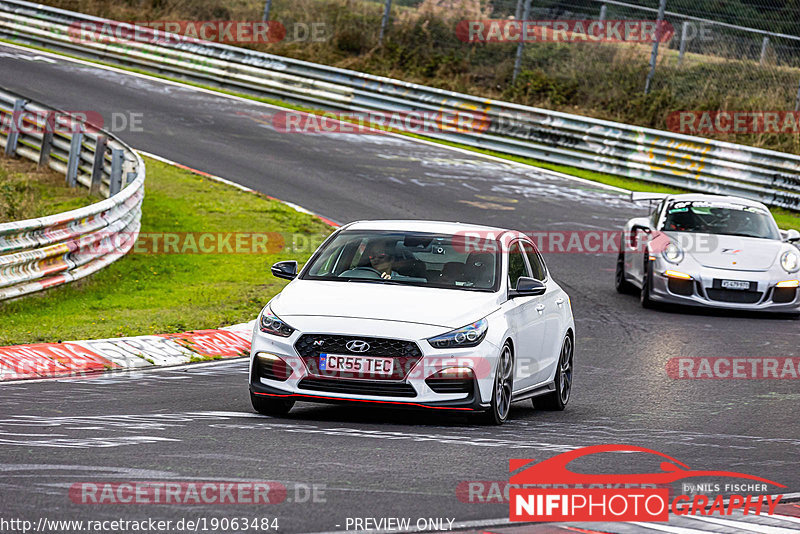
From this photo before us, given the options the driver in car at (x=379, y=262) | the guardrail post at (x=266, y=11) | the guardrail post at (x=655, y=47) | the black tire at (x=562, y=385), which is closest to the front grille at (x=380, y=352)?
the driver in car at (x=379, y=262)

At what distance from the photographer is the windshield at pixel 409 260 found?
357 inches

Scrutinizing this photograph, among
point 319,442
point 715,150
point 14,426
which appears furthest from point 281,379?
point 715,150

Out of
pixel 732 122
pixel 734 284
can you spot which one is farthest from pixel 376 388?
pixel 732 122

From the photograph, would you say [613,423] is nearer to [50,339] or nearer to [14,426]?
[14,426]

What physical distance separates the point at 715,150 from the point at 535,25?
628 centimetres

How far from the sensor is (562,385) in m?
10.1

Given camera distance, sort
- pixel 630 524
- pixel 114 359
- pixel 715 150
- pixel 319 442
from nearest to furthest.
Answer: pixel 630 524 → pixel 319 442 → pixel 114 359 → pixel 715 150

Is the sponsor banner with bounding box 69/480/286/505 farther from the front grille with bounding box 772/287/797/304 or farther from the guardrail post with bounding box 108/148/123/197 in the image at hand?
the guardrail post with bounding box 108/148/123/197

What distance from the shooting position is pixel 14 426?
759cm

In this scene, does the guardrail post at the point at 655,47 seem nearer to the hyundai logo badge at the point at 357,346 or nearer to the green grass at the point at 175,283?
the green grass at the point at 175,283

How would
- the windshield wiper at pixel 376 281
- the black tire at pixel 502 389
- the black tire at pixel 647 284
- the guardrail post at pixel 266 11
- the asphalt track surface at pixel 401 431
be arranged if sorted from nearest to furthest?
the asphalt track surface at pixel 401 431
the black tire at pixel 502 389
the windshield wiper at pixel 376 281
the black tire at pixel 647 284
the guardrail post at pixel 266 11

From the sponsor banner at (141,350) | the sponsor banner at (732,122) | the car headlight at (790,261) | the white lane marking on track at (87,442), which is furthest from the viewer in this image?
the sponsor banner at (732,122)

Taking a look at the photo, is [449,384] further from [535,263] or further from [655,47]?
[655,47]

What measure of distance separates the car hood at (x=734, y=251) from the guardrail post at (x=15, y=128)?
11764 millimetres
